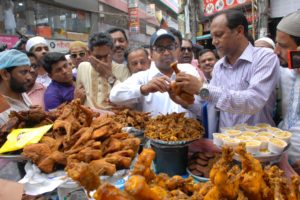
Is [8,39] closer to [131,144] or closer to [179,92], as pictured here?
[179,92]

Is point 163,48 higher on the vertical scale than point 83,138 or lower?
higher

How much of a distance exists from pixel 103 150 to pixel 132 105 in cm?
109

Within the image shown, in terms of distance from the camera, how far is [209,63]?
3.73 meters

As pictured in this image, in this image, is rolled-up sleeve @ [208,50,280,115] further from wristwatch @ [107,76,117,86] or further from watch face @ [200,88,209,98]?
wristwatch @ [107,76,117,86]

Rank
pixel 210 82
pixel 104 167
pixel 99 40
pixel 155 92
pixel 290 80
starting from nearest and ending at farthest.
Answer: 1. pixel 104 167
2. pixel 290 80
3. pixel 155 92
4. pixel 210 82
5. pixel 99 40

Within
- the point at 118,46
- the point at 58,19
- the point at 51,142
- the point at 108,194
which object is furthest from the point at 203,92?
the point at 58,19

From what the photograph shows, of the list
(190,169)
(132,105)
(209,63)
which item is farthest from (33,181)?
(209,63)

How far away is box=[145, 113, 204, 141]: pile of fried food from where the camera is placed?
142 centimetres

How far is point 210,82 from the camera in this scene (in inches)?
89.6

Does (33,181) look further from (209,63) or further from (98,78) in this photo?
(209,63)

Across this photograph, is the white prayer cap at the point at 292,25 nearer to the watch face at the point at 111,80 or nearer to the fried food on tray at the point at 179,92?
the fried food on tray at the point at 179,92

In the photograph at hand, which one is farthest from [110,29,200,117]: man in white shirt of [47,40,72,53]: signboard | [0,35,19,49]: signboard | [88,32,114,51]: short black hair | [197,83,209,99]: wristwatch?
[47,40,72,53]: signboard

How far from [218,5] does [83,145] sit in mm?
9268

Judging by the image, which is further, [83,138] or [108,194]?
[83,138]
